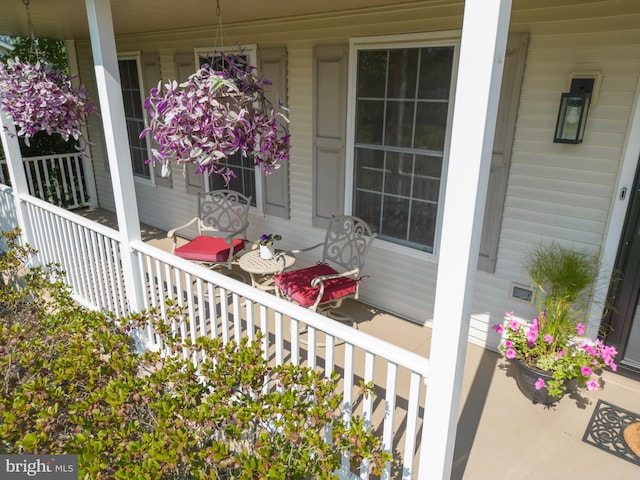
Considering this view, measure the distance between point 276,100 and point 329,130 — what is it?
0.60 meters

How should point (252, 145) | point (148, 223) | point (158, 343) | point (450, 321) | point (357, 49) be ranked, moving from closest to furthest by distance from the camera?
point (450, 321)
point (252, 145)
point (158, 343)
point (357, 49)
point (148, 223)

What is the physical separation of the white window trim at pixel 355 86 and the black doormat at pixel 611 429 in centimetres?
153

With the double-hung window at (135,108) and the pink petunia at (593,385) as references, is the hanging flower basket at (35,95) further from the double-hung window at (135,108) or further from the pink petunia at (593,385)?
the pink petunia at (593,385)

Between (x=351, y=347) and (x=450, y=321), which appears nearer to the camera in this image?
(x=450, y=321)

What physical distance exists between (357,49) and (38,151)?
19.5ft

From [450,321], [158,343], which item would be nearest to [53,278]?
[158,343]

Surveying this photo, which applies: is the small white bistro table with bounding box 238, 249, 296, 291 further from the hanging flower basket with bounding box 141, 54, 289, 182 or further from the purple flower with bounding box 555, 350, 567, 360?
the purple flower with bounding box 555, 350, 567, 360

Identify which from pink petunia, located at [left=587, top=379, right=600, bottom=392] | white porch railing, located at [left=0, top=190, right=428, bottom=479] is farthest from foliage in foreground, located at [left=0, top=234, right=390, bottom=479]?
pink petunia, located at [left=587, top=379, right=600, bottom=392]

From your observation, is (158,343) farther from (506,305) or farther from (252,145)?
(506,305)

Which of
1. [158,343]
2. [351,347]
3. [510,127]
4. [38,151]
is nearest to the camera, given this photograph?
[351,347]

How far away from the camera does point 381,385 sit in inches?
120

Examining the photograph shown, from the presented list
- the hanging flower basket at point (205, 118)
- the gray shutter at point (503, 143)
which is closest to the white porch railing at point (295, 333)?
the hanging flower basket at point (205, 118)

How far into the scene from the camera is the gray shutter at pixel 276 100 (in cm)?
414

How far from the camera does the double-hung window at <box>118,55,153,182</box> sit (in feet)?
19.3
